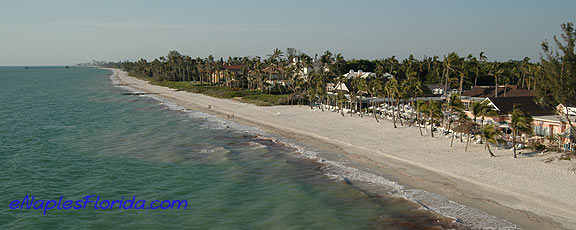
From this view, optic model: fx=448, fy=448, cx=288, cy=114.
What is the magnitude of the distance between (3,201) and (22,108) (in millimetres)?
56160

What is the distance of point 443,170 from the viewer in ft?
90.8

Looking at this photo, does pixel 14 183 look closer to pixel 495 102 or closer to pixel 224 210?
pixel 224 210

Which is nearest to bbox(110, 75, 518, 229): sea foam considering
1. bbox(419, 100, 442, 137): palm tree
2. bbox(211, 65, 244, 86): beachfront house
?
bbox(419, 100, 442, 137): palm tree

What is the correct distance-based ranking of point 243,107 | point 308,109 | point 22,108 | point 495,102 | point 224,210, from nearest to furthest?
point 224,210 < point 495,102 < point 308,109 < point 243,107 < point 22,108

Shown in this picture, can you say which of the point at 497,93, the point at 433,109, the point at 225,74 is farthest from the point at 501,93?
the point at 225,74

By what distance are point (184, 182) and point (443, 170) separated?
15.9 meters

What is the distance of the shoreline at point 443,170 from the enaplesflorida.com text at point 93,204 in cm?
1308

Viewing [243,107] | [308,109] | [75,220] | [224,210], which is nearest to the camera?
[75,220]

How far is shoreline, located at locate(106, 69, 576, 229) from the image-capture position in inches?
824

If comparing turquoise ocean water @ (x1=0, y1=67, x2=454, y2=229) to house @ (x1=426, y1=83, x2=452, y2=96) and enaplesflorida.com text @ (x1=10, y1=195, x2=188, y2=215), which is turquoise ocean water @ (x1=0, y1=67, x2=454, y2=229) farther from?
house @ (x1=426, y1=83, x2=452, y2=96)

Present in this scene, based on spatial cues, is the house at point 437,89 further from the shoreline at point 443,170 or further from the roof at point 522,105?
the roof at point 522,105

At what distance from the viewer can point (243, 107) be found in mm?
66688

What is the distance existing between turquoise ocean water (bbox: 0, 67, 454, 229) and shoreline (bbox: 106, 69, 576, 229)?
347cm

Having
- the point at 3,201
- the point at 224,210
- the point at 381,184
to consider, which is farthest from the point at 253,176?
the point at 3,201
